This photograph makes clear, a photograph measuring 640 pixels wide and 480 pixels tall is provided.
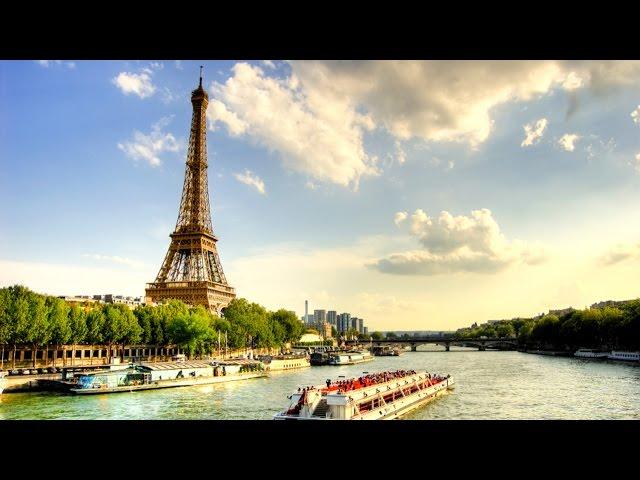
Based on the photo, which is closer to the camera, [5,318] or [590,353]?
[5,318]

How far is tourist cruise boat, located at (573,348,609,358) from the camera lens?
45184mm

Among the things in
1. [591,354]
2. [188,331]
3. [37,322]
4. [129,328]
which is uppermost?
[37,322]

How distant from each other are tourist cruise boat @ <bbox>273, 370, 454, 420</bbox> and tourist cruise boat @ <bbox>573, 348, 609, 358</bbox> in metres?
26.8

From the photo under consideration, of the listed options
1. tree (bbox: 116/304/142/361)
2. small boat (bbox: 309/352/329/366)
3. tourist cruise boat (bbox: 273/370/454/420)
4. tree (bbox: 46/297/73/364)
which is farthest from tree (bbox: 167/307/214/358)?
tourist cruise boat (bbox: 273/370/454/420)

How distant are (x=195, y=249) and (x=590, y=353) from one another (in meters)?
37.2

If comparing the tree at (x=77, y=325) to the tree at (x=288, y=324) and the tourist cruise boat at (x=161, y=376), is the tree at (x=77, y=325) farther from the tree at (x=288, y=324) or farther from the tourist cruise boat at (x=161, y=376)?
the tree at (x=288, y=324)

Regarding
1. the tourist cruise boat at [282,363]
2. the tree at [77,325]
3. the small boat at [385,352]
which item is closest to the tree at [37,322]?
the tree at [77,325]

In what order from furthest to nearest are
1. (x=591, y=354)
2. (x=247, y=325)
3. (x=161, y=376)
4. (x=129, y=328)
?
(x=247, y=325) → (x=591, y=354) → (x=129, y=328) → (x=161, y=376)

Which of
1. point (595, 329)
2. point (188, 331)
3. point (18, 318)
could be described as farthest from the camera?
point (595, 329)

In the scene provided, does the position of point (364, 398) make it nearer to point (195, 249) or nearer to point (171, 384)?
point (171, 384)

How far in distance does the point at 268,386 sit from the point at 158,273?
1145 inches

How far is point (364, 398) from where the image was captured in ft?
56.1

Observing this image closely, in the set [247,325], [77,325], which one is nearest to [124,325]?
[77,325]
